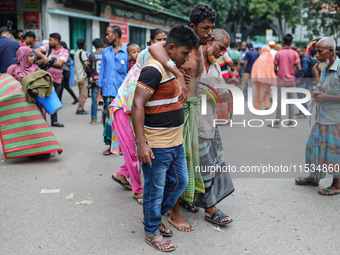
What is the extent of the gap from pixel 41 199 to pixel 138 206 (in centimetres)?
104

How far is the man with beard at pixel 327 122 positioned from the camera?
4266 millimetres

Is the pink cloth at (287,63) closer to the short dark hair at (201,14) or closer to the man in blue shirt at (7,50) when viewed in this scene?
the short dark hair at (201,14)

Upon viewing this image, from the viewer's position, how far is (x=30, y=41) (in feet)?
29.1

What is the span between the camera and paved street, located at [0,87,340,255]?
3150mm

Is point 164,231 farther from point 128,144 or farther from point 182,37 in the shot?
point 182,37

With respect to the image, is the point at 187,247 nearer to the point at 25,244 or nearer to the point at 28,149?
the point at 25,244

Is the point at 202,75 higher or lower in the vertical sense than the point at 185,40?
lower

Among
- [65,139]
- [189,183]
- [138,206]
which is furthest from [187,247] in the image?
[65,139]

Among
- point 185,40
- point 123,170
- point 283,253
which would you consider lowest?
point 283,253

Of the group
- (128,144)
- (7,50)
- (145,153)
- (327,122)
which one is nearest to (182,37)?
(145,153)

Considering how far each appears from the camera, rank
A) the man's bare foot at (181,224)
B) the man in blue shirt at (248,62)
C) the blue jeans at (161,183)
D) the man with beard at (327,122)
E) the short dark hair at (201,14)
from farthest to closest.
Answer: the man in blue shirt at (248,62) → the man with beard at (327,122) → the man's bare foot at (181,224) → the short dark hair at (201,14) → the blue jeans at (161,183)

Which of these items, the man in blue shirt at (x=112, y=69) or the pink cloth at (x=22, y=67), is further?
the man in blue shirt at (x=112, y=69)

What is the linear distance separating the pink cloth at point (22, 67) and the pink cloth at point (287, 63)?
517 cm

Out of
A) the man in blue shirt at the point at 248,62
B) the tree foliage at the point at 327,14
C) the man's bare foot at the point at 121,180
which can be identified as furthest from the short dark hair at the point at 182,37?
the tree foliage at the point at 327,14
